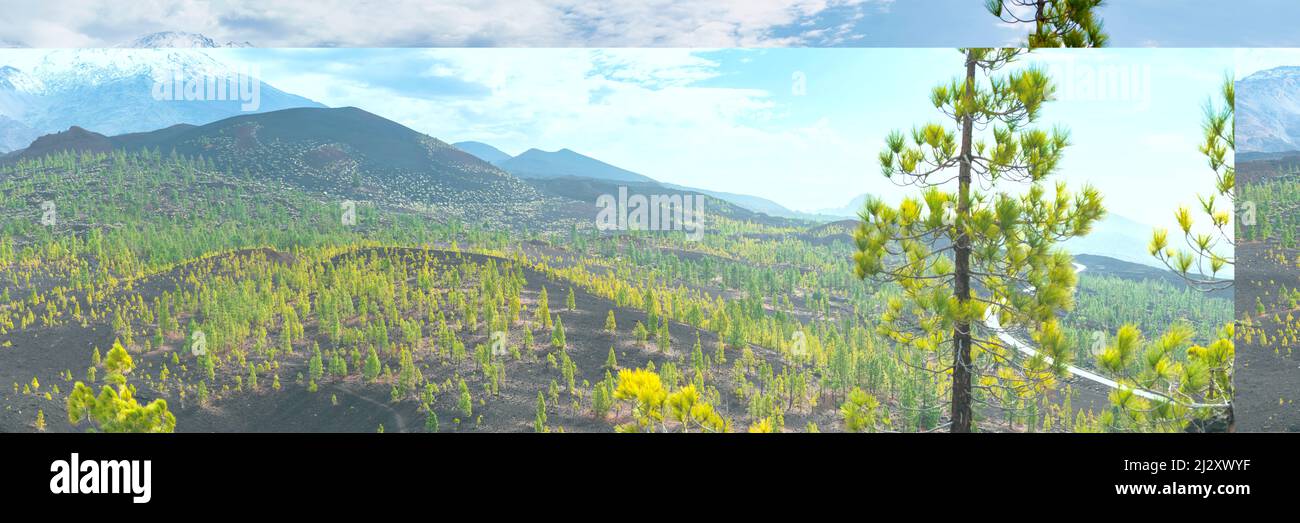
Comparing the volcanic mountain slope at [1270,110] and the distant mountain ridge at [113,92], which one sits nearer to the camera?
the volcanic mountain slope at [1270,110]

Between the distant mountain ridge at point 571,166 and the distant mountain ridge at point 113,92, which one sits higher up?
the distant mountain ridge at point 113,92

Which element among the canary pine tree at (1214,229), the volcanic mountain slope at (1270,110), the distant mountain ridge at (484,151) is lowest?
the canary pine tree at (1214,229)

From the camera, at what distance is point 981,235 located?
556cm

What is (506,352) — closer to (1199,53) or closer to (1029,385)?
(1029,385)

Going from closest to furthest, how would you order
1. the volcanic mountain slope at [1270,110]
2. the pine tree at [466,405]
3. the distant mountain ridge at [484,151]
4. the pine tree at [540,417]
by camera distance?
the volcanic mountain slope at [1270,110]
the pine tree at [540,417]
the pine tree at [466,405]
the distant mountain ridge at [484,151]

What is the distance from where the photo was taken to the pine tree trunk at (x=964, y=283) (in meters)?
5.70

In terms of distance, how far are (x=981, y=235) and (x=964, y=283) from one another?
0.46m

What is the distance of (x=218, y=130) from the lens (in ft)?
26.0

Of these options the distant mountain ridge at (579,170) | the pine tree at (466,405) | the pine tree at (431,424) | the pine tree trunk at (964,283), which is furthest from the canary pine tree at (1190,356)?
the pine tree at (431,424)

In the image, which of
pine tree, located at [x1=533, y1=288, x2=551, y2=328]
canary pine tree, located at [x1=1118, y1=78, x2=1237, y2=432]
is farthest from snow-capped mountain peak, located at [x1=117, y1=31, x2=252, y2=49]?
canary pine tree, located at [x1=1118, y1=78, x2=1237, y2=432]

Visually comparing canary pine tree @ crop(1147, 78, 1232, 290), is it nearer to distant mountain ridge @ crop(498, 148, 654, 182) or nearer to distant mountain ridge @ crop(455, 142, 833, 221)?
distant mountain ridge @ crop(455, 142, 833, 221)

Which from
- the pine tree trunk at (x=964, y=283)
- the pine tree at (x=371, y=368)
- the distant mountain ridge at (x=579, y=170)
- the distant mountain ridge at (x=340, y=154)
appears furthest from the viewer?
the distant mountain ridge at (x=340, y=154)

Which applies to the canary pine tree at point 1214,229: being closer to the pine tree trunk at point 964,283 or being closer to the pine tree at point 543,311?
the pine tree trunk at point 964,283
